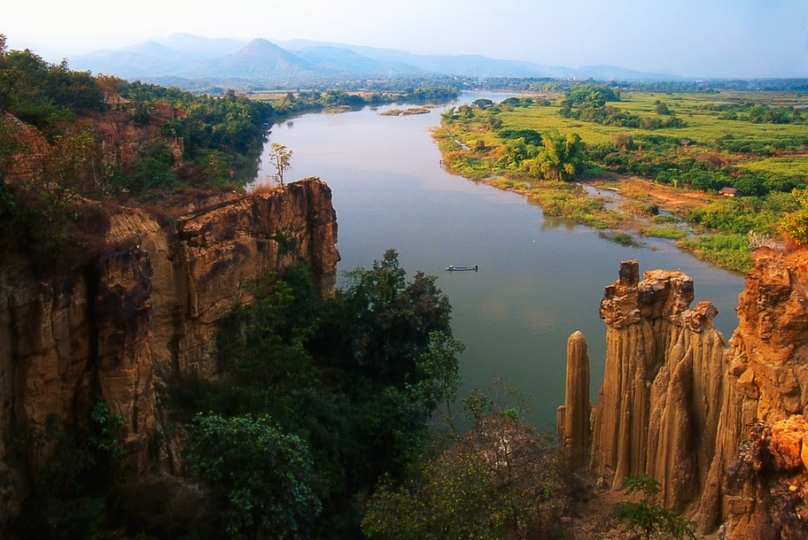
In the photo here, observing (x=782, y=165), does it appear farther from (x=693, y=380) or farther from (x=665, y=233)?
(x=693, y=380)

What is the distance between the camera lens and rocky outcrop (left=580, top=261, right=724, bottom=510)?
9.64 m

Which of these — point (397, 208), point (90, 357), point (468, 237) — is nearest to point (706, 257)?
point (468, 237)

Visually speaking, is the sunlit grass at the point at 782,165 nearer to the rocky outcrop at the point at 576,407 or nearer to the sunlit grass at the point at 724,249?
the sunlit grass at the point at 724,249

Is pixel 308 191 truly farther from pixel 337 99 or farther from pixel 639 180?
pixel 337 99

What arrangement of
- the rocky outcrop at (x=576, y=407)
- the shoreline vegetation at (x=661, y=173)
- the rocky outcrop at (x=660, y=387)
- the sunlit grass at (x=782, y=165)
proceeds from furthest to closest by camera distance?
1. the sunlit grass at (x=782, y=165)
2. the shoreline vegetation at (x=661, y=173)
3. the rocky outcrop at (x=576, y=407)
4. the rocky outcrop at (x=660, y=387)

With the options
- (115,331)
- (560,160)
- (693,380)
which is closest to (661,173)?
(560,160)

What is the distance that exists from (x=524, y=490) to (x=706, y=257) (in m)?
23.3

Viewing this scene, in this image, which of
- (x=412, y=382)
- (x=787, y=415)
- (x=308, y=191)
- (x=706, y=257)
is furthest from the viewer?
(x=706, y=257)

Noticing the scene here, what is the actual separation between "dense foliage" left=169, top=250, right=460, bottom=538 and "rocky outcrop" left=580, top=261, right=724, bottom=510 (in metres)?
3.67

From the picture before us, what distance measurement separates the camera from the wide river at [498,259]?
18.7 meters

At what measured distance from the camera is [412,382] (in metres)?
14.7

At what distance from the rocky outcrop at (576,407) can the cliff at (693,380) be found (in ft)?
0.26

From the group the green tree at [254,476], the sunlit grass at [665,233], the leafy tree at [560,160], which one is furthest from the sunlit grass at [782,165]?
the green tree at [254,476]

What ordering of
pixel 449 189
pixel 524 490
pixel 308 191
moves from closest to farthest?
pixel 524 490
pixel 308 191
pixel 449 189
